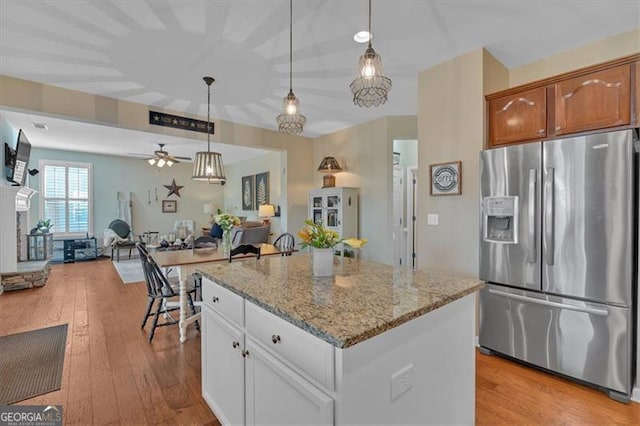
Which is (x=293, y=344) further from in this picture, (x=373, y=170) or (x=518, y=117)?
(x=373, y=170)

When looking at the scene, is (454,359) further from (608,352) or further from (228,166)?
(228,166)

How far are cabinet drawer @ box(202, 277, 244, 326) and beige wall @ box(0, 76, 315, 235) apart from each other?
3379 millimetres

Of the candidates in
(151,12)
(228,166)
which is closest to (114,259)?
(228,166)

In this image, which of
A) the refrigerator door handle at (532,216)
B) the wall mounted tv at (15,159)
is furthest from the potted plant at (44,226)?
the refrigerator door handle at (532,216)

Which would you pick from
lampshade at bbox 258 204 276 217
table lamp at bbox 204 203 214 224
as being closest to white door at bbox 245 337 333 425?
lampshade at bbox 258 204 276 217

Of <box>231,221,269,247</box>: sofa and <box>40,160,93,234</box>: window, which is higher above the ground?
<box>40,160,93,234</box>: window

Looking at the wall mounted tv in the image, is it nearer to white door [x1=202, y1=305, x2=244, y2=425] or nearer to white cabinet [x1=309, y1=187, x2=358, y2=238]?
white cabinet [x1=309, y1=187, x2=358, y2=238]

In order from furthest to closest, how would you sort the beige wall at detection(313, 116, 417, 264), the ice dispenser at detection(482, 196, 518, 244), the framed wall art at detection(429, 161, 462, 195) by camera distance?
the beige wall at detection(313, 116, 417, 264) → the framed wall art at detection(429, 161, 462, 195) → the ice dispenser at detection(482, 196, 518, 244)

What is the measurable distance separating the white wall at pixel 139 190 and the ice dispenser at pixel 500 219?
355 inches

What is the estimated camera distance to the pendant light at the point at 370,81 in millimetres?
1697

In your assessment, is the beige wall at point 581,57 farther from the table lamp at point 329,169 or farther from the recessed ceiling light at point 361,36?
the table lamp at point 329,169

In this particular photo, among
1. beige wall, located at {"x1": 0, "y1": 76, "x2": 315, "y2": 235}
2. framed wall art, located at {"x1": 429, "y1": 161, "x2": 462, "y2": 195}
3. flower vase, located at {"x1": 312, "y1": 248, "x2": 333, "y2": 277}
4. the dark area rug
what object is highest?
beige wall, located at {"x1": 0, "y1": 76, "x2": 315, "y2": 235}

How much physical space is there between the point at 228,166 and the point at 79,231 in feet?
14.5

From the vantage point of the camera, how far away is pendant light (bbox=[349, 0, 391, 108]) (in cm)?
170
